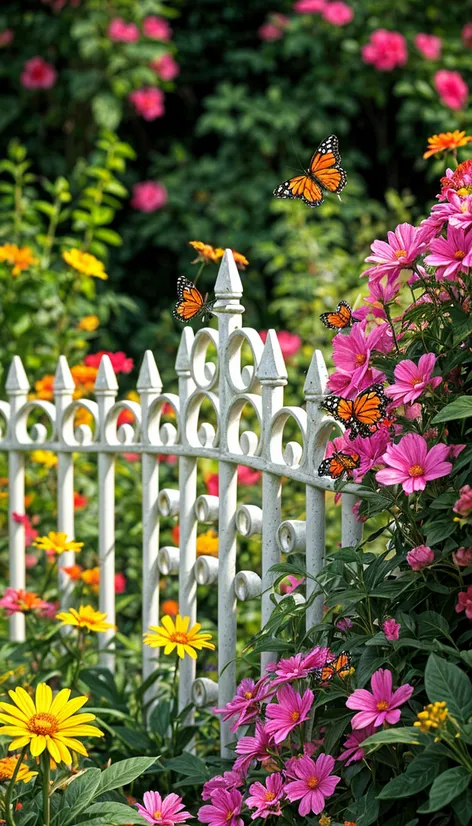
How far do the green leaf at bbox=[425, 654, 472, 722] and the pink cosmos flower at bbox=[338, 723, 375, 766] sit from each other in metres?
0.20

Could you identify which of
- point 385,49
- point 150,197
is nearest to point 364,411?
point 150,197

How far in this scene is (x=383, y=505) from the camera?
4.88 ft

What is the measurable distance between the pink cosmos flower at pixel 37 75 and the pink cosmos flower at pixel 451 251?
13.2 feet

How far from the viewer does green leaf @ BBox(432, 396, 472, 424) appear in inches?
50.3

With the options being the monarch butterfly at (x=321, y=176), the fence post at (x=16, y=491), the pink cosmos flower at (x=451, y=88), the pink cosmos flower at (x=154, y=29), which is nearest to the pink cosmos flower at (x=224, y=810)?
the monarch butterfly at (x=321, y=176)

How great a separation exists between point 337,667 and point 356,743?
0.11 m

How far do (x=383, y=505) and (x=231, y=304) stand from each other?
74 centimetres

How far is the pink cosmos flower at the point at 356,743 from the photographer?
1.40 meters

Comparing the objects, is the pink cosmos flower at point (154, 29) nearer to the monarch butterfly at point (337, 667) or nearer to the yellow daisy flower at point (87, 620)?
the yellow daisy flower at point (87, 620)

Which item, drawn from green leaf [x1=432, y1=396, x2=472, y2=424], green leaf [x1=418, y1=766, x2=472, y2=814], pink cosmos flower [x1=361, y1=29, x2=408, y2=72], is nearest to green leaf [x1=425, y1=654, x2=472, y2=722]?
green leaf [x1=418, y1=766, x2=472, y2=814]

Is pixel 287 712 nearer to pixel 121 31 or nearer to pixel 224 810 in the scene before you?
pixel 224 810

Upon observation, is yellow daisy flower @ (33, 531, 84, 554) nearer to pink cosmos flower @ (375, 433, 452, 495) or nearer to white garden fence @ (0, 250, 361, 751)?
white garden fence @ (0, 250, 361, 751)

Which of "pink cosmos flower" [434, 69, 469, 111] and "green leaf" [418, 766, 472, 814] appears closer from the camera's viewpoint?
Answer: "green leaf" [418, 766, 472, 814]

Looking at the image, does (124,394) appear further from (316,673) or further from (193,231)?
(316,673)
